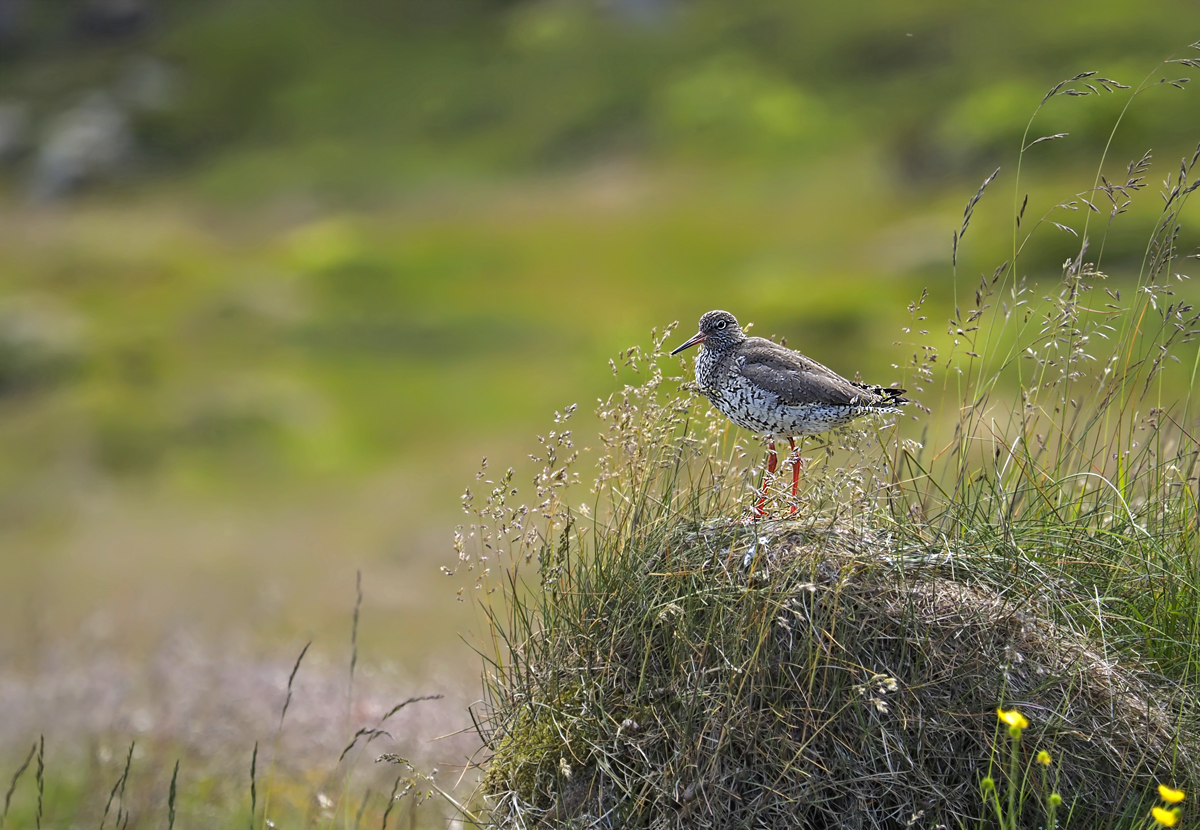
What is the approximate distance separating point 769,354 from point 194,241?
3027 cm

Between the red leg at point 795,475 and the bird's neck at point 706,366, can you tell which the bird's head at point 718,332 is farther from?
the red leg at point 795,475

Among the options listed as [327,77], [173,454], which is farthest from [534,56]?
[173,454]

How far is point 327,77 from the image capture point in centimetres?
3969

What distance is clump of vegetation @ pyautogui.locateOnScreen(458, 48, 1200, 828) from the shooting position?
363cm

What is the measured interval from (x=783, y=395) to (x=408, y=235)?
2542 cm

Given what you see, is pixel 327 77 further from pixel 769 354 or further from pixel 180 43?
pixel 769 354

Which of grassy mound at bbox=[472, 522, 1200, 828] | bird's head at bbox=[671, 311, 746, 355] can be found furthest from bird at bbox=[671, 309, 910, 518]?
grassy mound at bbox=[472, 522, 1200, 828]

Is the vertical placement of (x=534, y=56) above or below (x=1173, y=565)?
above

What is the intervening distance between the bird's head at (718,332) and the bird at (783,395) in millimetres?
124

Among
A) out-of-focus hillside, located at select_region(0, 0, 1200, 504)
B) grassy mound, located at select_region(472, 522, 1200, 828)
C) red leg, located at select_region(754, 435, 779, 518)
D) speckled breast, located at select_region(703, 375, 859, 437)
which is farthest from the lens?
out-of-focus hillside, located at select_region(0, 0, 1200, 504)

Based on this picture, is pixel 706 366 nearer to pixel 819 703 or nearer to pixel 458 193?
A: pixel 819 703

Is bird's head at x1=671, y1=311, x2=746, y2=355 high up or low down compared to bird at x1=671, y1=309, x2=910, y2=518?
up

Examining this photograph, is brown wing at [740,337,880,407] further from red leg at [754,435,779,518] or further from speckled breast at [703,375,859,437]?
red leg at [754,435,779,518]

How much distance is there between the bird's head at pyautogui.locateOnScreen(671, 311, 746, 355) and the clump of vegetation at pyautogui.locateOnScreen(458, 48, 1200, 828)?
100 centimetres
